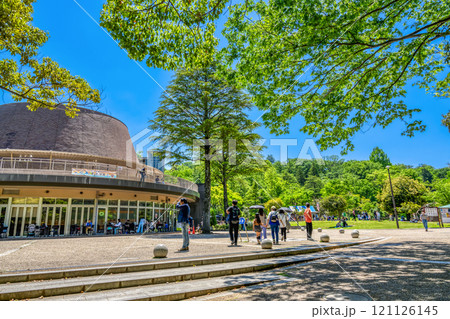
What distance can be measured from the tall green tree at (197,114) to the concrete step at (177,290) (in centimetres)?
1586

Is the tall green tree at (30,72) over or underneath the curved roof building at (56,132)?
underneath

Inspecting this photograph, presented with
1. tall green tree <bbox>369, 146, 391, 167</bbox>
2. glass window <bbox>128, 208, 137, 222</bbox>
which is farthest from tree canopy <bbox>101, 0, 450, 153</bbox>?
tall green tree <bbox>369, 146, 391, 167</bbox>

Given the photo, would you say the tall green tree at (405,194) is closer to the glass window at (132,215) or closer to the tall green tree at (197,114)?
the tall green tree at (197,114)

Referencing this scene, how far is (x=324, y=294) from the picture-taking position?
4270mm

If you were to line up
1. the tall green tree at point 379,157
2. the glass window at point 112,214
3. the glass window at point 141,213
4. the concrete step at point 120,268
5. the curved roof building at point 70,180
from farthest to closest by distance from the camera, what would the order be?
the tall green tree at point 379,157 < the glass window at point 141,213 < the glass window at point 112,214 < the curved roof building at point 70,180 < the concrete step at point 120,268

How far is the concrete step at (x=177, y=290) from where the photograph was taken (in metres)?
4.13

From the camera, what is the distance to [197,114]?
22906mm

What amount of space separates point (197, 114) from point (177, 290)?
19544 millimetres

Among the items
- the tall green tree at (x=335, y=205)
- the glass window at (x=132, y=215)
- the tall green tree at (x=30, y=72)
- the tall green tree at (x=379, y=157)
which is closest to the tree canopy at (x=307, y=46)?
the tall green tree at (x=30, y=72)

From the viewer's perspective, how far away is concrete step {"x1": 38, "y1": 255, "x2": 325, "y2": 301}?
413 centimetres

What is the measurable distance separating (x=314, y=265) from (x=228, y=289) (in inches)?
126

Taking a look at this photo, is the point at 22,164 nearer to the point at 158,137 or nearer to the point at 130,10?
the point at 158,137

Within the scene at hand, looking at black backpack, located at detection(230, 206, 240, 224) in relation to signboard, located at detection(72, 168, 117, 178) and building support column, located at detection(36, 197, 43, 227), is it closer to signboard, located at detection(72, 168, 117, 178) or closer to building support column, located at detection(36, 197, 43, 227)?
signboard, located at detection(72, 168, 117, 178)
